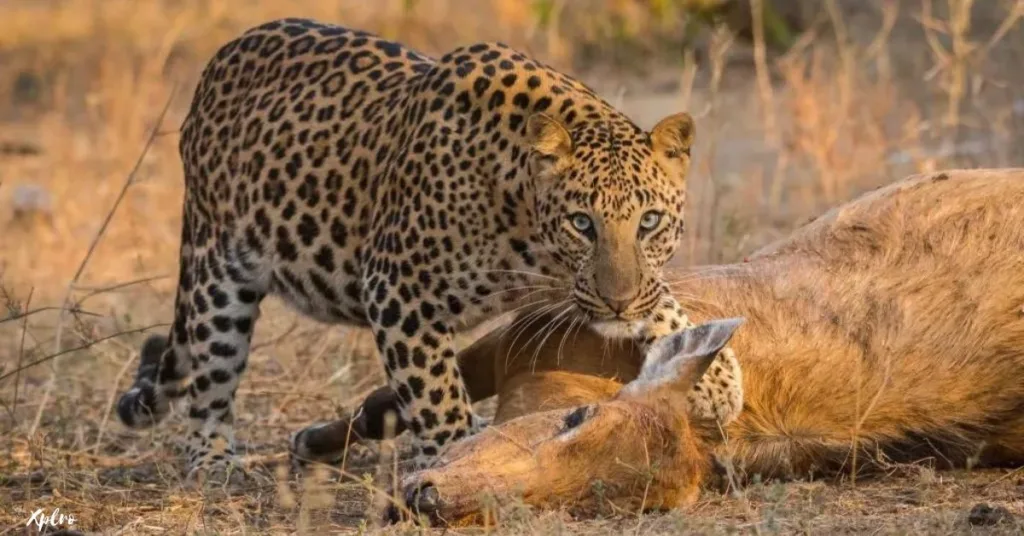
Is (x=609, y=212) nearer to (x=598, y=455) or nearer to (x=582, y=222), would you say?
(x=582, y=222)

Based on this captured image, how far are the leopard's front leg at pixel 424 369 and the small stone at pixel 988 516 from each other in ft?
6.05

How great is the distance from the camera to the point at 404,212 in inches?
253

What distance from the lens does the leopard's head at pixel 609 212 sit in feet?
19.3

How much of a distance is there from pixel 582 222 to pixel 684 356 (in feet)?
2.07

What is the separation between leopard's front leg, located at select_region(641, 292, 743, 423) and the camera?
5.79 metres

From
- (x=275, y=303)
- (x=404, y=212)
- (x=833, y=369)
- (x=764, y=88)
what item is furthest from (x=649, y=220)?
(x=764, y=88)

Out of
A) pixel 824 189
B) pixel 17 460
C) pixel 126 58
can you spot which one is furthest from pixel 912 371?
pixel 126 58

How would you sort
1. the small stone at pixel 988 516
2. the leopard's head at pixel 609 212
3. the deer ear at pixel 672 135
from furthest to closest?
the deer ear at pixel 672 135 → the leopard's head at pixel 609 212 → the small stone at pixel 988 516

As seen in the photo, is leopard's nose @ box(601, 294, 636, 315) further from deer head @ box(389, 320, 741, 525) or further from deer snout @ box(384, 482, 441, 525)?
deer snout @ box(384, 482, 441, 525)

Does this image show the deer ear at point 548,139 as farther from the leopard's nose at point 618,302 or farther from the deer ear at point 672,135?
the leopard's nose at point 618,302

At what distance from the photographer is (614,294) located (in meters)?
5.83

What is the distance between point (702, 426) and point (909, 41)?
9.86 m

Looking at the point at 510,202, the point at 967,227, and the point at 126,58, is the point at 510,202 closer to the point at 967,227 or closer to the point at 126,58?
the point at 967,227

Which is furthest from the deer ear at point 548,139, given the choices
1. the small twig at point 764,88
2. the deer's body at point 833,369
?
the small twig at point 764,88
